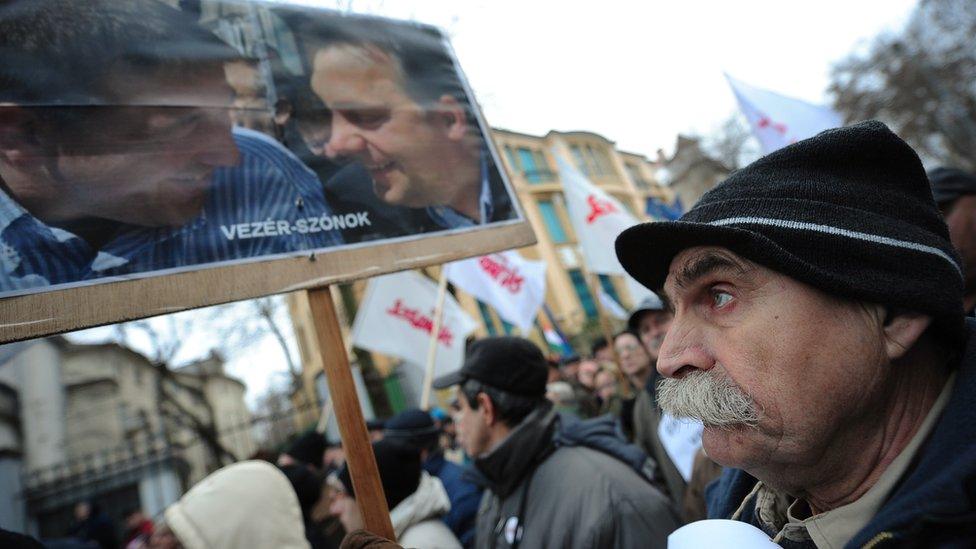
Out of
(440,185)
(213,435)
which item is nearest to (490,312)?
(213,435)

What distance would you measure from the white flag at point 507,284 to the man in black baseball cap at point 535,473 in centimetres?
342

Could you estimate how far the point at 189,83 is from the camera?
1.55m

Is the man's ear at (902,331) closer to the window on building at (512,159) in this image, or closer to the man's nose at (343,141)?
the man's nose at (343,141)

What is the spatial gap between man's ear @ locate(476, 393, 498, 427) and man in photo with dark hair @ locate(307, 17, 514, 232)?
44.1 inches

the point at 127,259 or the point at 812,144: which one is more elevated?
the point at 127,259

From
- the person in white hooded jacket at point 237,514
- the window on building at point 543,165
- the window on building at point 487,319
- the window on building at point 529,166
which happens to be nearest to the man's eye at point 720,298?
the person in white hooded jacket at point 237,514

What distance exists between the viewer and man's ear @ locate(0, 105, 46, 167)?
1.25 metres

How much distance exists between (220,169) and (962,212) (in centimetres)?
422

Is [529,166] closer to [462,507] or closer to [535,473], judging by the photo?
[462,507]

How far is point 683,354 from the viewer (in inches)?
49.6

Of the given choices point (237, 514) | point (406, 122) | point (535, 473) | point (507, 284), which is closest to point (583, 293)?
point (507, 284)

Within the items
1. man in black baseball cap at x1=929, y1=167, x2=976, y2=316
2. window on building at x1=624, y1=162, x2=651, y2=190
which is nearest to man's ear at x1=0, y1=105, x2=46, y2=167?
man in black baseball cap at x1=929, y1=167, x2=976, y2=316

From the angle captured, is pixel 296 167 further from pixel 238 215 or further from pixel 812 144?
pixel 812 144

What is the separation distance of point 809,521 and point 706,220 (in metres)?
0.74
